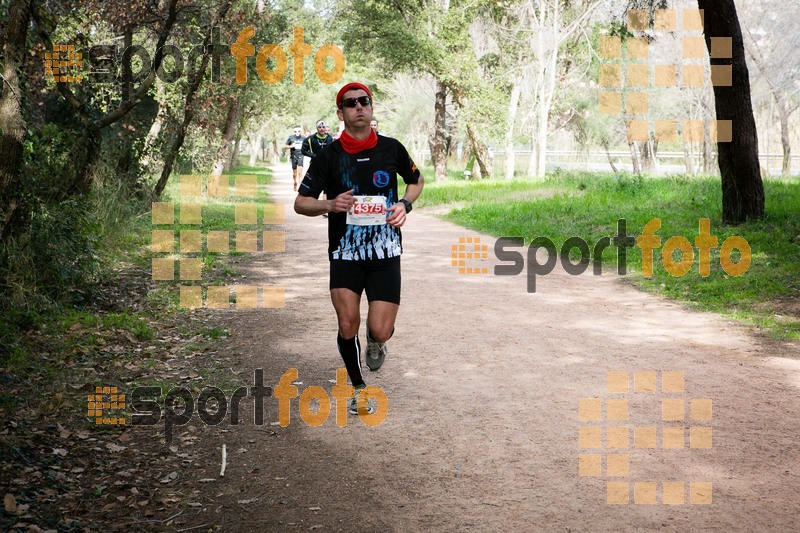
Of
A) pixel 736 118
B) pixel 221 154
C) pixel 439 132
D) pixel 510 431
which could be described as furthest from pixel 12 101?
pixel 439 132

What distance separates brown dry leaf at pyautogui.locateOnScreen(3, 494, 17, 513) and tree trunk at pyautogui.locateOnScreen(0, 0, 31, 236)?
4.82 metres

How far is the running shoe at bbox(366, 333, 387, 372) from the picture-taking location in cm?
642

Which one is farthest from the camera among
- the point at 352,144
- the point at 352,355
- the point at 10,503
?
the point at 352,355

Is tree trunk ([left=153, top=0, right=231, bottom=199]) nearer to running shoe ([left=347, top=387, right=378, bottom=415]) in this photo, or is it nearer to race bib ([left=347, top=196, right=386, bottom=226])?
race bib ([left=347, top=196, right=386, bottom=226])

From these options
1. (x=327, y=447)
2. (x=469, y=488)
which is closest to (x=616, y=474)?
(x=469, y=488)

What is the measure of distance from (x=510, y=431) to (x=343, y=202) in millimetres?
1951

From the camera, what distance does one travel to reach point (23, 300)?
8.19 m

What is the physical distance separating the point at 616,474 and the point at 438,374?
8.19 ft

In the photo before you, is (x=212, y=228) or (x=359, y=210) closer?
(x=359, y=210)

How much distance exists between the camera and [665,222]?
15594 millimetres

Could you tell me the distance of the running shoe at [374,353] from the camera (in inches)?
253

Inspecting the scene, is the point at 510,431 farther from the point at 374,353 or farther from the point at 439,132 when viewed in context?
the point at 439,132

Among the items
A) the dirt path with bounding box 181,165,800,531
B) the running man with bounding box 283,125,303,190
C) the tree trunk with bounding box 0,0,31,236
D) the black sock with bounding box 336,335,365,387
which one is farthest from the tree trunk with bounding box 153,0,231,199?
the black sock with bounding box 336,335,365,387

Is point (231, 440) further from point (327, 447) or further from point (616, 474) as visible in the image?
point (616, 474)
